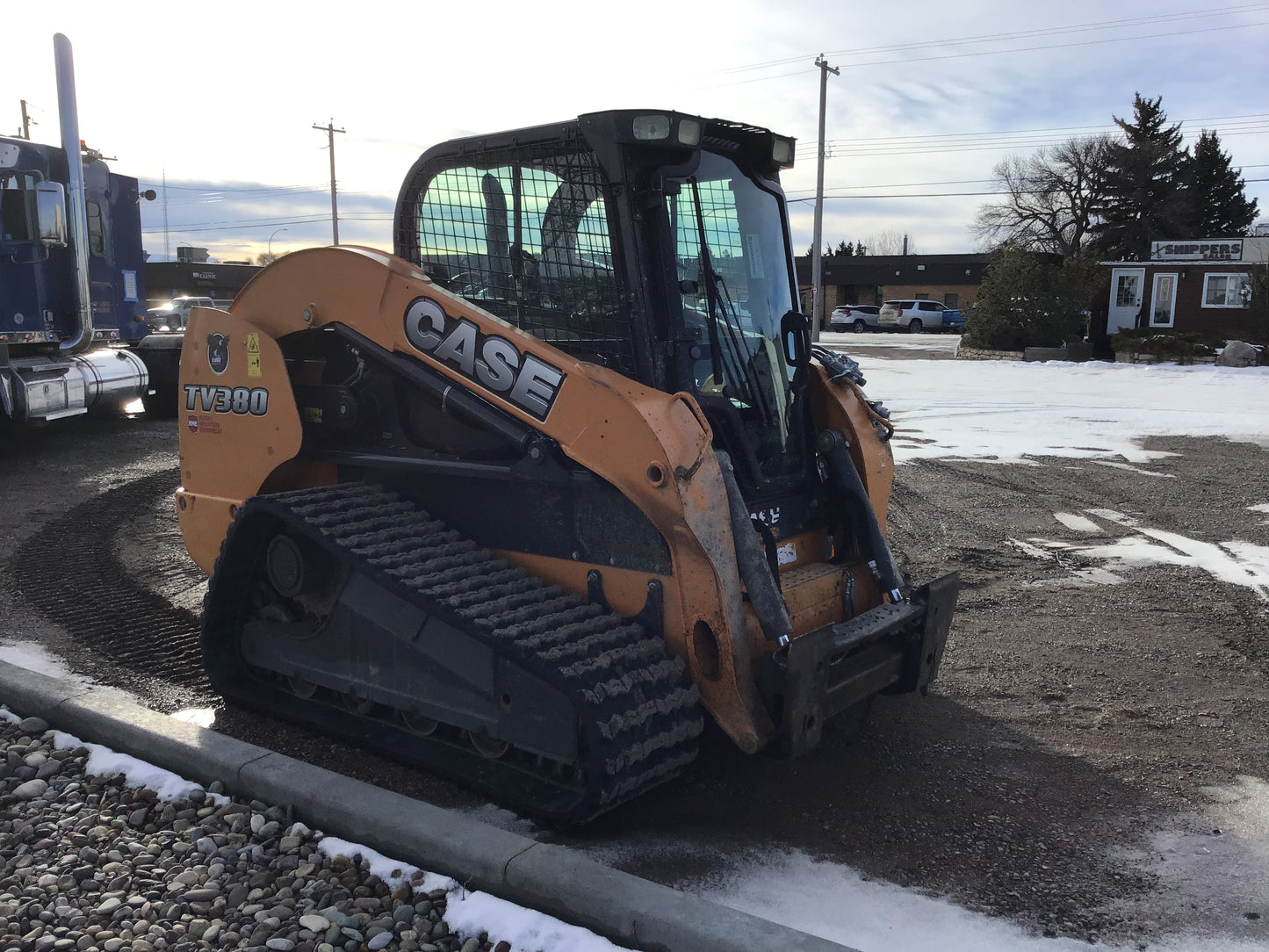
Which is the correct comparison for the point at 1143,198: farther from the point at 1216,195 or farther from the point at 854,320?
the point at 854,320

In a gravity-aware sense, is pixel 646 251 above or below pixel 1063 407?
above

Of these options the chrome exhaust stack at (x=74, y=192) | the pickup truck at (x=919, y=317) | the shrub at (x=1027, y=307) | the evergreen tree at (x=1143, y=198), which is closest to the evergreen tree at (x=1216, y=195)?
the evergreen tree at (x=1143, y=198)

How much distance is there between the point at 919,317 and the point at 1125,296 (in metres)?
15.7

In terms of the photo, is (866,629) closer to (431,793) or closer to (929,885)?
(929,885)

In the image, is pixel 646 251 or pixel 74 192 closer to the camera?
pixel 646 251

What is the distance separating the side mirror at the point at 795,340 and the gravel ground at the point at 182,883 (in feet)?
8.45

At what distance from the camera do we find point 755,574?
146 inches

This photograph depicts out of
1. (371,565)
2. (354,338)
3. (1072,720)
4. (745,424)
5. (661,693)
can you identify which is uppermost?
(354,338)

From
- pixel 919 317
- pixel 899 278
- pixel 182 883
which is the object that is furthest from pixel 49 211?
pixel 899 278

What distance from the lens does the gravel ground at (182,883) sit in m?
2.95

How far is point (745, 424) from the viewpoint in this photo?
4340mm

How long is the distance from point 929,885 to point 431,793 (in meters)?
1.76

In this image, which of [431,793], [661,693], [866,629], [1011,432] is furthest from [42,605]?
[1011,432]

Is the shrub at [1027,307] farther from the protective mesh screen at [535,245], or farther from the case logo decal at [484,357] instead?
the case logo decal at [484,357]
